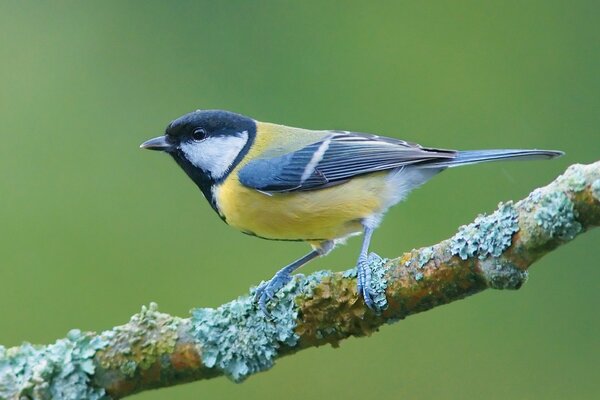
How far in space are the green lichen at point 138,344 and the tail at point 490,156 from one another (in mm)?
825

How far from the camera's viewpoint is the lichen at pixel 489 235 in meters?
1.41

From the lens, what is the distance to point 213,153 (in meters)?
2.27

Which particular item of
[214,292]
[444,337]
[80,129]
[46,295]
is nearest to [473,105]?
[444,337]

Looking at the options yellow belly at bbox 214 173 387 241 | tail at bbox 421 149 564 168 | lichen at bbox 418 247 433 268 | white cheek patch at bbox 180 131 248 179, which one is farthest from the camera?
white cheek patch at bbox 180 131 248 179

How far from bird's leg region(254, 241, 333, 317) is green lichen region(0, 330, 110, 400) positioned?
31 centimetres

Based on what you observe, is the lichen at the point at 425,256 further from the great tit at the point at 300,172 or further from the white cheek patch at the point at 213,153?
the white cheek patch at the point at 213,153

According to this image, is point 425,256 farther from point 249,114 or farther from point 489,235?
point 249,114

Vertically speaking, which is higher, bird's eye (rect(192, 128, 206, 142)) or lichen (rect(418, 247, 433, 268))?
bird's eye (rect(192, 128, 206, 142))

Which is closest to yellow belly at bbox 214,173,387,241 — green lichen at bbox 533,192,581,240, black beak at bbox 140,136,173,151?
black beak at bbox 140,136,173,151

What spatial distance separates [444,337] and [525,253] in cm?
126

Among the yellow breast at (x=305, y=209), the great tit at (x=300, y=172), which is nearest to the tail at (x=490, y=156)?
the great tit at (x=300, y=172)

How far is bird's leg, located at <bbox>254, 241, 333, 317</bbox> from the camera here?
171 cm

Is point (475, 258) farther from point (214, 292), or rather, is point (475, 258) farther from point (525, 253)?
point (214, 292)

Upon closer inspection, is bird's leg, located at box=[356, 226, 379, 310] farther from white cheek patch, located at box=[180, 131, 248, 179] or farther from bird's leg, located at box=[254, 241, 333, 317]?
white cheek patch, located at box=[180, 131, 248, 179]
